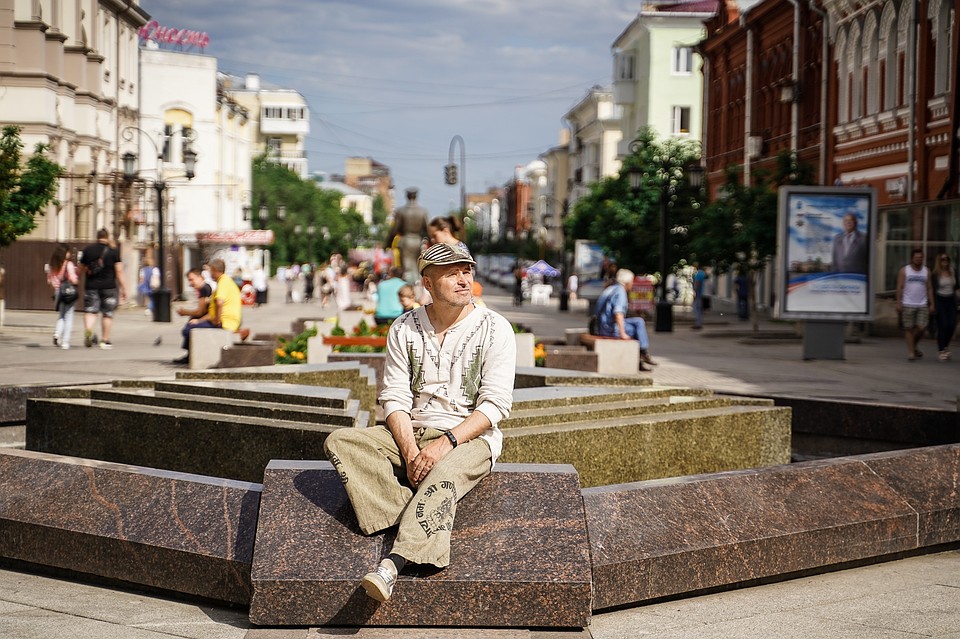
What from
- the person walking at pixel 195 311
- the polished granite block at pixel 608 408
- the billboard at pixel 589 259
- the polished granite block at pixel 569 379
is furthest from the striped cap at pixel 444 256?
the billboard at pixel 589 259

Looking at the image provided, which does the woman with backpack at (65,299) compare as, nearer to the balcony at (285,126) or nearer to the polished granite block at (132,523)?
the polished granite block at (132,523)

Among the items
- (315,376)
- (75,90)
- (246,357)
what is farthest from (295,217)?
(315,376)

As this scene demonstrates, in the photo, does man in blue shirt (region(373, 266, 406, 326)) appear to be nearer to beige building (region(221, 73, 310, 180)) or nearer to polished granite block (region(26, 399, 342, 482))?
polished granite block (region(26, 399, 342, 482))

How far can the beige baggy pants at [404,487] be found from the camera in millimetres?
5461

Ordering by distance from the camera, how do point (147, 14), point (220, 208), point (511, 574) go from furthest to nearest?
point (220, 208)
point (147, 14)
point (511, 574)

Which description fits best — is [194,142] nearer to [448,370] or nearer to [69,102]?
[69,102]

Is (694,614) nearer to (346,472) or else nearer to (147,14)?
(346,472)

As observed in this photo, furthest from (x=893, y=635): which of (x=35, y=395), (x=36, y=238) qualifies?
(x=36, y=238)

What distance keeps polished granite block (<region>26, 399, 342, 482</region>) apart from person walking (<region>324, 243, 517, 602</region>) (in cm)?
144

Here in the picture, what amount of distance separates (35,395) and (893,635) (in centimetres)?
711

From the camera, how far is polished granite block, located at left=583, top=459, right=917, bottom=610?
19.8 feet

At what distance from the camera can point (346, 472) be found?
573 cm

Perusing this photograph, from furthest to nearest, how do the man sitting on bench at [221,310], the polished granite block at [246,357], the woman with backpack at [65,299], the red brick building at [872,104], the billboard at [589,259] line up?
the billboard at [589,259], the red brick building at [872,104], the woman with backpack at [65,299], the man sitting on bench at [221,310], the polished granite block at [246,357]

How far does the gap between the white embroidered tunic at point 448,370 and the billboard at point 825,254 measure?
17383 mm
